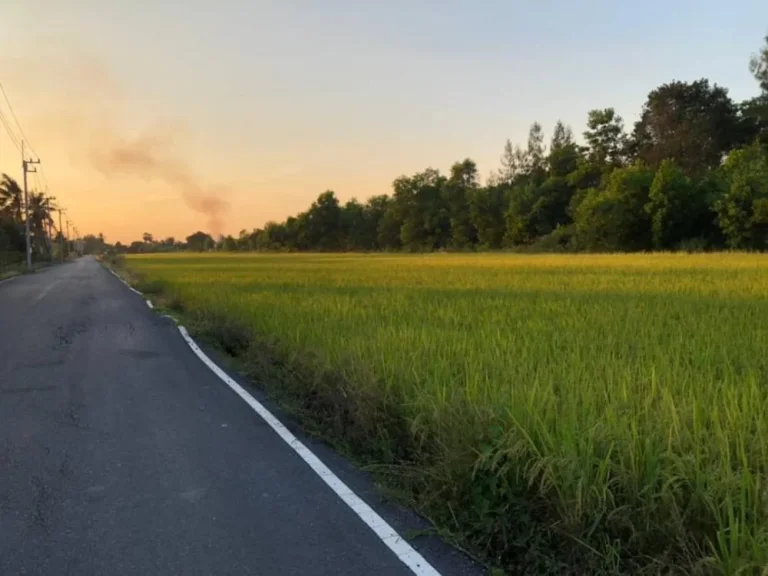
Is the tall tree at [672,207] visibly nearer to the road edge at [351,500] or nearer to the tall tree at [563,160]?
the tall tree at [563,160]

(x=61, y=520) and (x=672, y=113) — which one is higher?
(x=672, y=113)

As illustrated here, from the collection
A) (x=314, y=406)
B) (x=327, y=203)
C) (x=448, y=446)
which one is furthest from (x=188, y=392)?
(x=327, y=203)

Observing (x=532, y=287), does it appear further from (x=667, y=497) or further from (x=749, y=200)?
(x=749, y=200)

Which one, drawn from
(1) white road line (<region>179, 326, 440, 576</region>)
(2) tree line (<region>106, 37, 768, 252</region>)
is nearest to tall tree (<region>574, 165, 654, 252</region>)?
(2) tree line (<region>106, 37, 768, 252</region>)

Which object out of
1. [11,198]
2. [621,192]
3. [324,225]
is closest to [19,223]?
[11,198]

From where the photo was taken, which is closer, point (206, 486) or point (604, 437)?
point (604, 437)

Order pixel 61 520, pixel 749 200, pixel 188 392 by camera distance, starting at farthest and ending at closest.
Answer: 1. pixel 749 200
2. pixel 188 392
3. pixel 61 520

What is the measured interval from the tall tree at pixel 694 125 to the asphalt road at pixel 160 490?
6260 centimetres

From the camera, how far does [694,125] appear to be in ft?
190

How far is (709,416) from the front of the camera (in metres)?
3.66

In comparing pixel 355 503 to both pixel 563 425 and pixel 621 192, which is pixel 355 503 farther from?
pixel 621 192

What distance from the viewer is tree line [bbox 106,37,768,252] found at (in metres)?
47.7

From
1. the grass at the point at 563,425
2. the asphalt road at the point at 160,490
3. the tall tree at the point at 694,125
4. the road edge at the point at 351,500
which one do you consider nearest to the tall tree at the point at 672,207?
the tall tree at the point at 694,125

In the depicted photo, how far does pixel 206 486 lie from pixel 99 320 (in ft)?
38.5
